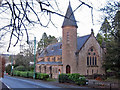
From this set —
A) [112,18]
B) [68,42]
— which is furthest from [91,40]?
[112,18]

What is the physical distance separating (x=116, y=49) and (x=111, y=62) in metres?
3.14

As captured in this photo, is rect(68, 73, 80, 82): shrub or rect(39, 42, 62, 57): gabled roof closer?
rect(68, 73, 80, 82): shrub

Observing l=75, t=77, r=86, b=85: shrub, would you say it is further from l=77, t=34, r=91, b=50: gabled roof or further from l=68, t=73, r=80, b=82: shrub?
l=77, t=34, r=91, b=50: gabled roof

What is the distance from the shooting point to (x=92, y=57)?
3725 centimetres

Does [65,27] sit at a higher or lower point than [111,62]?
higher

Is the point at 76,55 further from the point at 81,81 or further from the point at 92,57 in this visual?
the point at 81,81

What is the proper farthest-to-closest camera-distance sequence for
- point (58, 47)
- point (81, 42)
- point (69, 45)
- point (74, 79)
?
point (58, 47), point (81, 42), point (69, 45), point (74, 79)

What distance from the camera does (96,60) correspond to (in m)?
37.8

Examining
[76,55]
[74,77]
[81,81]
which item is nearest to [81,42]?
[76,55]

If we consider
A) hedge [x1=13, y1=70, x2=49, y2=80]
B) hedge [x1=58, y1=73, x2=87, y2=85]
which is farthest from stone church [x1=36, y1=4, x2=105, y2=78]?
hedge [x1=58, y1=73, x2=87, y2=85]

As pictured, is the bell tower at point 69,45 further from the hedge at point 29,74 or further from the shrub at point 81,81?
the shrub at point 81,81

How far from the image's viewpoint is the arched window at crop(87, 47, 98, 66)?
3651cm

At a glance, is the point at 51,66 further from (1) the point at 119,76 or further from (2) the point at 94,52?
(1) the point at 119,76

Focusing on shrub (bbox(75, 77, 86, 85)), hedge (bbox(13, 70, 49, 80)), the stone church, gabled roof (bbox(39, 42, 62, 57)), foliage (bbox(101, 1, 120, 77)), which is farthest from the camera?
gabled roof (bbox(39, 42, 62, 57))
